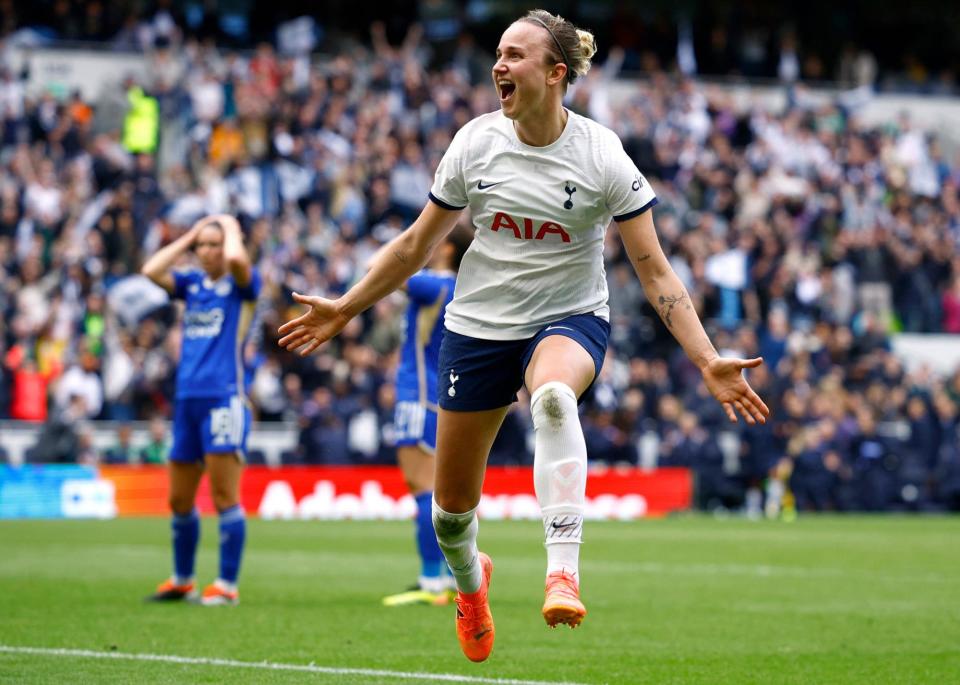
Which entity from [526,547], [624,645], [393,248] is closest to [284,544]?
[526,547]

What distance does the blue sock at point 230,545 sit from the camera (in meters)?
11.5

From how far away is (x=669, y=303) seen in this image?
7066mm

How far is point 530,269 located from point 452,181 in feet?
1.75

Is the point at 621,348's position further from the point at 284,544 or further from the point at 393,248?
the point at 393,248

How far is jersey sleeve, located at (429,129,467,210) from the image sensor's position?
23.7 feet

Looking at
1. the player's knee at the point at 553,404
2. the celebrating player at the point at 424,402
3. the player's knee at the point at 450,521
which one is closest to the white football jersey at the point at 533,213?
the player's knee at the point at 553,404

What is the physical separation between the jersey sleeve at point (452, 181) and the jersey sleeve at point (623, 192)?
0.66 metres

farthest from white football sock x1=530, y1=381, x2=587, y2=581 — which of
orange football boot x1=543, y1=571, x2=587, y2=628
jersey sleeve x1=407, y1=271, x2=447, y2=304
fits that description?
jersey sleeve x1=407, y1=271, x2=447, y2=304

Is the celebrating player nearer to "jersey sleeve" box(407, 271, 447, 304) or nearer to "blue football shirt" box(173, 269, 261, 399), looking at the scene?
"jersey sleeve" box(407, 271, 447, 304)

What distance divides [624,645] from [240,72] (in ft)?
70.9

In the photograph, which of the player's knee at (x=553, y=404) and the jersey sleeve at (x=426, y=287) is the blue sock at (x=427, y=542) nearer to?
the jersey sleeve at (x=426, y=287)

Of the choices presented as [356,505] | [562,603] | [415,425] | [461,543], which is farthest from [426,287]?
[356,505]

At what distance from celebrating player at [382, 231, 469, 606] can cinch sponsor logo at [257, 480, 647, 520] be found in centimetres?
1209

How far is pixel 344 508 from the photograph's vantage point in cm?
2466
